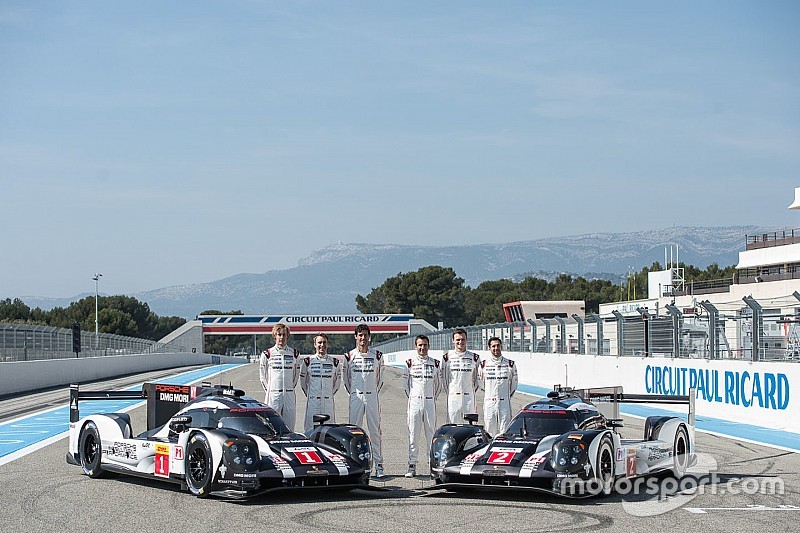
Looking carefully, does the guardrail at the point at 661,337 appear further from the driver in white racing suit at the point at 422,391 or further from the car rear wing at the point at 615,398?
the driver in white racing suit at the point at 422,391

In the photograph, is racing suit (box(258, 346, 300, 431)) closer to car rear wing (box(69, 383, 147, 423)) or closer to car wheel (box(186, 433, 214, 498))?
car rear wing (box(69, 383, 147, 423))

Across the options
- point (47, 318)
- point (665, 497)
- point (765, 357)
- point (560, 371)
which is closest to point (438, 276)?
point (47, 318)

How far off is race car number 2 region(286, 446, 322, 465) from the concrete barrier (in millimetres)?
9219

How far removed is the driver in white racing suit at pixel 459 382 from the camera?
44.9 feet

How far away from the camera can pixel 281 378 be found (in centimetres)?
1378

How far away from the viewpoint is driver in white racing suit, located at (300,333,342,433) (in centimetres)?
1347

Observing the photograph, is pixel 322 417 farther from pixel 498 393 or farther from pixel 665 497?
pixel 665 497

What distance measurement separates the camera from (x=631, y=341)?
26.7 meters

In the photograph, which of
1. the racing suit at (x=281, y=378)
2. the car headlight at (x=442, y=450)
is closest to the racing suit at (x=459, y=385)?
the racing suit at (x=281, y=378)

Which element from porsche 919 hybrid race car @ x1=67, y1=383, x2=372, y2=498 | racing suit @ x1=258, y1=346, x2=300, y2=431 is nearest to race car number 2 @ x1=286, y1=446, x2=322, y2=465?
porsche 919 hybrid race car @ x1=67, y1=383, x2=372, y2=498

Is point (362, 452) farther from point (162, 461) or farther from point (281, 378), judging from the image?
point (281, 378)

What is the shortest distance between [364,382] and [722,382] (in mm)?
10141

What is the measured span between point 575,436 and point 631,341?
16308 mm
